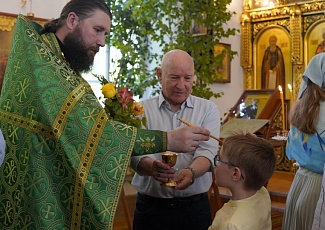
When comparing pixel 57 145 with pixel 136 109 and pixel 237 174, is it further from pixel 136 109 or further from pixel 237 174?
pixel 237 174

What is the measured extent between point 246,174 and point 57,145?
852mm

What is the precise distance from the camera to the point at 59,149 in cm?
218

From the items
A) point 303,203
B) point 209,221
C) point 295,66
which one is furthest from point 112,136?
point 295,66

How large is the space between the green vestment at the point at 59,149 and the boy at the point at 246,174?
309mm

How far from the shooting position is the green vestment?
7.06 feet

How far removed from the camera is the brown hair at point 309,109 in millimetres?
2939

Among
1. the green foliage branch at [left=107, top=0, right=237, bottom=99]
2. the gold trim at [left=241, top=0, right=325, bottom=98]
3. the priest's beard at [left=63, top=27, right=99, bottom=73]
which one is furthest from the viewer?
the gold trim at [left=241, top=0, right=325, bottom=98]

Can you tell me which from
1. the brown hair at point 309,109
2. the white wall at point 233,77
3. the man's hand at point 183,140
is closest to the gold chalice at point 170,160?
the man's hand at point 183,140

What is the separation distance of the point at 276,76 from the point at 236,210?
7.41 metres

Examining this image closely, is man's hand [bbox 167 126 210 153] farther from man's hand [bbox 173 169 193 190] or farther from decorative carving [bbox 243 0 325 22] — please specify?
decorative carving [bbox 243 0 325 22]

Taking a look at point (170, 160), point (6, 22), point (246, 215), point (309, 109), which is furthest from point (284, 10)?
point (246, 215)

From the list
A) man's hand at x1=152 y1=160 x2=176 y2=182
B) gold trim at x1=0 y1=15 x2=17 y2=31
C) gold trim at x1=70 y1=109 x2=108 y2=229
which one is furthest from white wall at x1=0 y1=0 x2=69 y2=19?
gold trim at x1=70 y1=109 x2=108 y2=229

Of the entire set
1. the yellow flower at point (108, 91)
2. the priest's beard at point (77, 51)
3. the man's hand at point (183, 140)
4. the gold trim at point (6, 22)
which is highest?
the gold trim at point (6, 22)

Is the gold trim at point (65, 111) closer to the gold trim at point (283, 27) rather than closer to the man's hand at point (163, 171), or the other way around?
the man's hand at point (163, 171)
